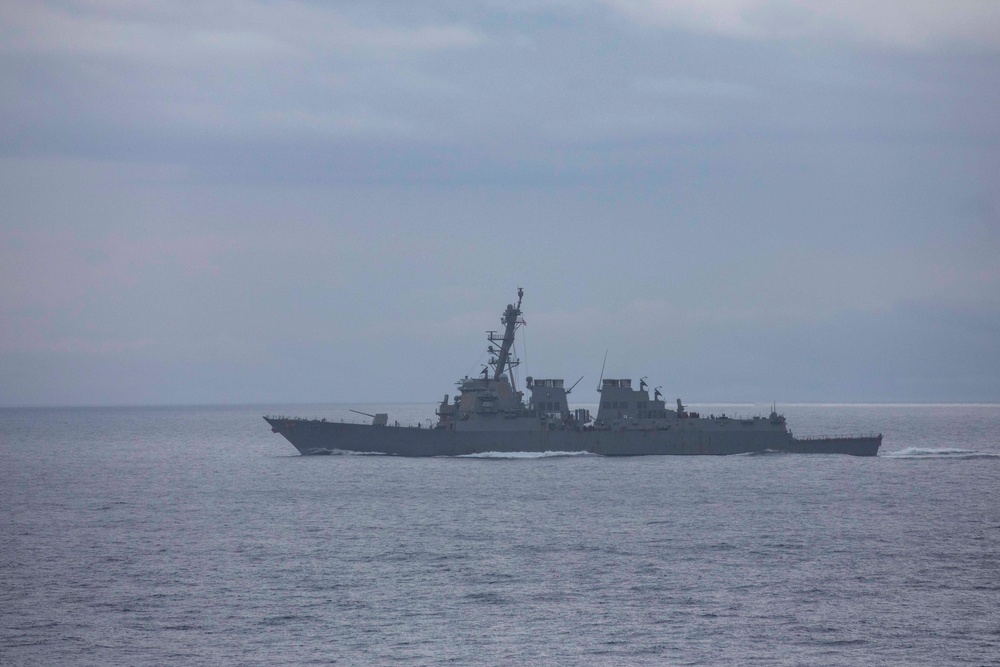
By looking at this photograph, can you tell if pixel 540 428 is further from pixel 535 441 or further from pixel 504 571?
pixel 504 571

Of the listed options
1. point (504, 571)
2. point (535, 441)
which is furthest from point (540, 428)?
point (504, 571)

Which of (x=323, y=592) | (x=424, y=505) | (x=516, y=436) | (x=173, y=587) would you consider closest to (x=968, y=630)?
(x=323, y=592)

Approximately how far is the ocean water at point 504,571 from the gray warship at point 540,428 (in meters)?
8.94

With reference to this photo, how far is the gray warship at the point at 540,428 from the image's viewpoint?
74188mm

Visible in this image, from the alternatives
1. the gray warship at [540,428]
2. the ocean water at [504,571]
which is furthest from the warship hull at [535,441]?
the ocean water at [504,571]

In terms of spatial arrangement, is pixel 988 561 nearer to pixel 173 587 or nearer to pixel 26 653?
pixel 173 587

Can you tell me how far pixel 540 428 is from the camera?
245 feet

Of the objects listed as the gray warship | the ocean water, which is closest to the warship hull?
the gray warship

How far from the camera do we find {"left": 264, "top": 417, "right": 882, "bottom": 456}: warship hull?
245ft

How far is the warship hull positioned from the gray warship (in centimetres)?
7

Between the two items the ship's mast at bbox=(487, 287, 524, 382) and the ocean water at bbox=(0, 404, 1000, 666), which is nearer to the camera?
the ocean water at bbox=(0, 404, 1000, 666)

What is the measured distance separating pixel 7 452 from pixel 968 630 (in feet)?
339

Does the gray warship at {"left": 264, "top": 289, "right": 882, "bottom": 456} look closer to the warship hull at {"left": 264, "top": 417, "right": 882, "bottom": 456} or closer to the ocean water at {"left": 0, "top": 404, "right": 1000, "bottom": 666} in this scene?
the warship hull at {"left": 264, "top": 417, "right": 882, "bottom": 456}

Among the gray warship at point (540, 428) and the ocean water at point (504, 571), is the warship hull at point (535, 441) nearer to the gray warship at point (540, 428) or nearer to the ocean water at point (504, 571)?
the gray warship at point (540, 428)
